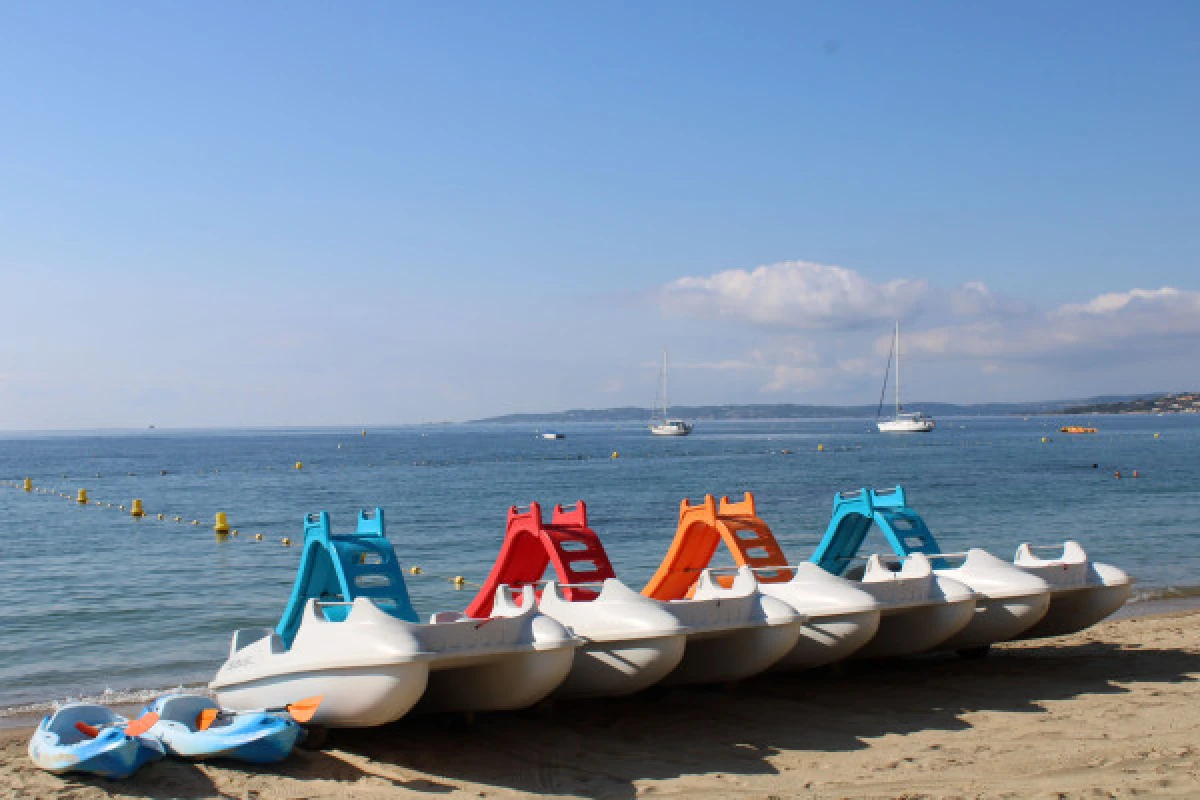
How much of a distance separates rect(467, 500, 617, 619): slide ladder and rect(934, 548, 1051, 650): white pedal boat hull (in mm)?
3330

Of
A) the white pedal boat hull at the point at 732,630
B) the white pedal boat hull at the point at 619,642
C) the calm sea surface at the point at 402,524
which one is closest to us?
the white pedal boat hull at the point at 619,642

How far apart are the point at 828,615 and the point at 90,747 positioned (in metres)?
5.72

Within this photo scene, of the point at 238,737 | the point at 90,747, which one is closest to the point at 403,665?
the point at 238,737

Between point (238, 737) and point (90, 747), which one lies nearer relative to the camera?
point (90, 747)

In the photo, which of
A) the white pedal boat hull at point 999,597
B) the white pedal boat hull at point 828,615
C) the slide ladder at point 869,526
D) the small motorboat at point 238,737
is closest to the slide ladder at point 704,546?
the slide ladder at point 869,526

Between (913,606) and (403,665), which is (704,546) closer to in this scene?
(913,606)

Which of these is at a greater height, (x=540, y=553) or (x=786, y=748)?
(x=540, y=553)

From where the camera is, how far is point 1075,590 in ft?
36.6

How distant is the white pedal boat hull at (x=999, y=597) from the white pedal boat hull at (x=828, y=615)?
1.44 meters

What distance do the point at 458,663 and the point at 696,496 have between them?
35881 mm

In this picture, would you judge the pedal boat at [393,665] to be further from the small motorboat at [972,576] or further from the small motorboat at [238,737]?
the small motorboat at [972,576]

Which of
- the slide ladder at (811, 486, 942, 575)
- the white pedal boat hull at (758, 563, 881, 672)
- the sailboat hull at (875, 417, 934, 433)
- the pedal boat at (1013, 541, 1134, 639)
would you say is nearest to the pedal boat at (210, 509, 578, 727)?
the white pedal boat hull at (758, 563, 881, 672)

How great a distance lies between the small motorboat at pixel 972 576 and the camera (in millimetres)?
10766

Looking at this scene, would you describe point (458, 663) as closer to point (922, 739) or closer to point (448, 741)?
point (448, 741)
